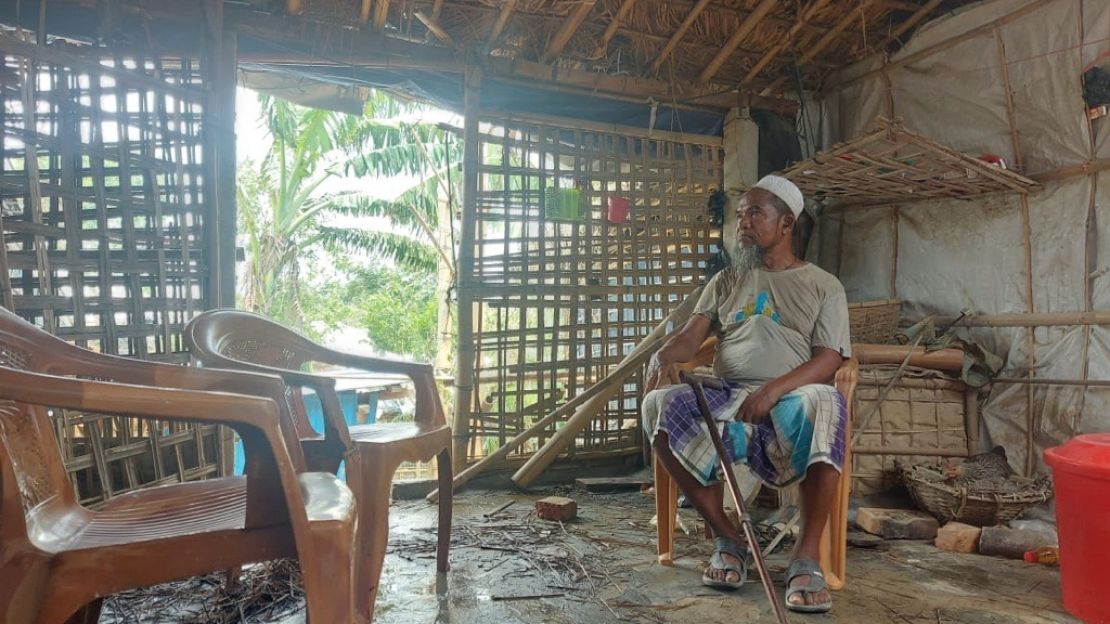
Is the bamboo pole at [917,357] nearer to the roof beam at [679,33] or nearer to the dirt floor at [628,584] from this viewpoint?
the dirt floor at [628,584]

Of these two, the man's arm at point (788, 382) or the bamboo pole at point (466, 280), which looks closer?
the man's arm at point (788, 382)

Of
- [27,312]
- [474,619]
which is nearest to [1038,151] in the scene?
[474,619]

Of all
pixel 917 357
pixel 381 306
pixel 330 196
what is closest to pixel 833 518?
pixel 917 357

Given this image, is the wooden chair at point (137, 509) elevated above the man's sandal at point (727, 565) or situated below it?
above

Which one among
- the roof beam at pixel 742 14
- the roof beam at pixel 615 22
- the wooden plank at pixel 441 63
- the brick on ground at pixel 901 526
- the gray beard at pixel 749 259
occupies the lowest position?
the brick on ground at pixel 901 526

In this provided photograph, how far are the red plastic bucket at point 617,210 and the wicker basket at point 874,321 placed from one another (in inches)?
54.4

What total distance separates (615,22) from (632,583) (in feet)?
8.98

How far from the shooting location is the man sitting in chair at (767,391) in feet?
6.90

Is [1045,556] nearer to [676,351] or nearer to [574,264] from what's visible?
[676,351]

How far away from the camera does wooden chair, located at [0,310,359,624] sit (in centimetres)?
101

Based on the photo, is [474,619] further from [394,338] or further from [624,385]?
[394,338]

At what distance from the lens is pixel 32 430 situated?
4.19 feet

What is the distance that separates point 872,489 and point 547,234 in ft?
7.20

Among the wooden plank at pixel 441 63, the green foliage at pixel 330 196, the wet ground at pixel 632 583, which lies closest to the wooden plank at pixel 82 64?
the wooden plank at pixel 441 63
